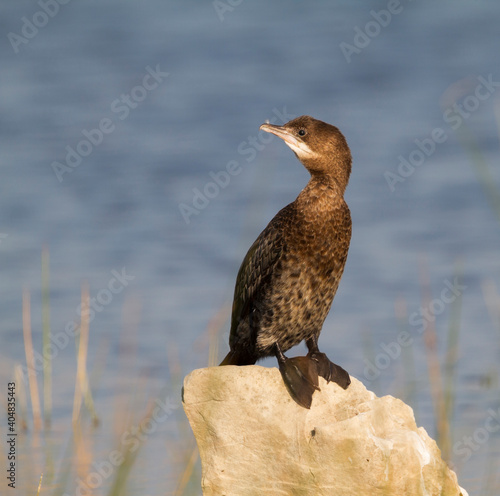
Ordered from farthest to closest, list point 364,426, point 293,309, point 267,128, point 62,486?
point 267,128 → point 293,309 → point 364,426 → point 62,486

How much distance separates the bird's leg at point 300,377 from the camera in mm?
5105

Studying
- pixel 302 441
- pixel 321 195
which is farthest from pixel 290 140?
pixel 302 441

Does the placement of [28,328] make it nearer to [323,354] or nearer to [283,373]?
[283,373]

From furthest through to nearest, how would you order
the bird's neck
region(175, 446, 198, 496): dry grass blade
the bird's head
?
the bird's head, the bird's neck, region(175, 446, 198, 496): dry grass blade

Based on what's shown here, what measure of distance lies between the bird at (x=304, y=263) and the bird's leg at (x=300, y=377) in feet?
0.04

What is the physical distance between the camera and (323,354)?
5848 millimetres

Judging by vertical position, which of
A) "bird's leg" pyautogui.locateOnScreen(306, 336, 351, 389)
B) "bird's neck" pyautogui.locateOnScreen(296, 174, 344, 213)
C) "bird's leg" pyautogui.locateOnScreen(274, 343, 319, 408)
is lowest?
"bird's leg" pyautogui.locateOnScreen(306, 336, 351, 389)

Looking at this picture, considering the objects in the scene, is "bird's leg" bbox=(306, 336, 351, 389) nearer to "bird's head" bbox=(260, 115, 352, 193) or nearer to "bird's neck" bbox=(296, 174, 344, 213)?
"bird's neck" bbox=(296, 174, 344, 213)

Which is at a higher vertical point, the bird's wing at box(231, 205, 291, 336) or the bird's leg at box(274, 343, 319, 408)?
the bird's wing at box(231, 205, 291, 336)

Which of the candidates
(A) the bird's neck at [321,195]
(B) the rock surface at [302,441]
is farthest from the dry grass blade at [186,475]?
(A) the bird's neck at [321,195]

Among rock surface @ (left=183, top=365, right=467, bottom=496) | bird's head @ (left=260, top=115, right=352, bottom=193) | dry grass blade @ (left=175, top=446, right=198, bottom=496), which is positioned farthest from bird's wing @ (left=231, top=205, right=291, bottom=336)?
dry grass blade @ (left=175, top=446, right=198, bottom=496)

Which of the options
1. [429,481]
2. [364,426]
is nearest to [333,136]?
[364,426]

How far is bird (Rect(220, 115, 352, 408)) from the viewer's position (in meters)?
5.54

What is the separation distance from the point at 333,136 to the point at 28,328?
2.79 meters
